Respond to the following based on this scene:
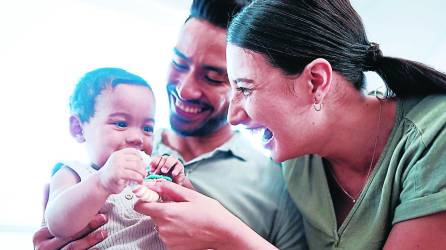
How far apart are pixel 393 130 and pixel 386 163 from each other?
77 mm

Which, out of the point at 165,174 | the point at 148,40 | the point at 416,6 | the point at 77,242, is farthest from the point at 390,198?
the point at 416,6

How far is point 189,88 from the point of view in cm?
120

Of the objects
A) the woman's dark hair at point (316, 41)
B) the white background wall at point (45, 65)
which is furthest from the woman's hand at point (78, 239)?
the woman's dark hair at point (316, 41)

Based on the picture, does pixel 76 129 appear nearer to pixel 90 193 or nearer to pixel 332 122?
pixel 90 193

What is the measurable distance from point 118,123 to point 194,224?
34 cm

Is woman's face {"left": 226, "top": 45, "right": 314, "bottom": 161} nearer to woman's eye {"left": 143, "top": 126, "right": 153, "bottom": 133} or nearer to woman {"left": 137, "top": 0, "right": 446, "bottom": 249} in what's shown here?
woman {"left": 137, "top": 0, "right": 446, "bottom": 249}

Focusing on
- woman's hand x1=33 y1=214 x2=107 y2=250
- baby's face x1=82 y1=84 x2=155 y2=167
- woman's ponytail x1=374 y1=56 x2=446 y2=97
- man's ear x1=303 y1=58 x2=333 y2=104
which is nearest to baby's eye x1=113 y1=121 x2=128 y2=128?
baby's face x1=82 y1=84 x2=155 y2=167

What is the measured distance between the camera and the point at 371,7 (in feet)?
6.75

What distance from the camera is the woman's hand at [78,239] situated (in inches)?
36.8

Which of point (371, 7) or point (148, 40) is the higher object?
point (371, 7)

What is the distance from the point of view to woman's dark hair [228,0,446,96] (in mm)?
934

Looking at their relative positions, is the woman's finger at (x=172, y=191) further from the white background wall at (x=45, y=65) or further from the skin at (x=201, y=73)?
the white background wall at (x=45, y=65)

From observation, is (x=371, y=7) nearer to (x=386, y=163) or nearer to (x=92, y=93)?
(x=386, y=163)

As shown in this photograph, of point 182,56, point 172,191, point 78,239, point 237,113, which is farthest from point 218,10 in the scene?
point 78,239
